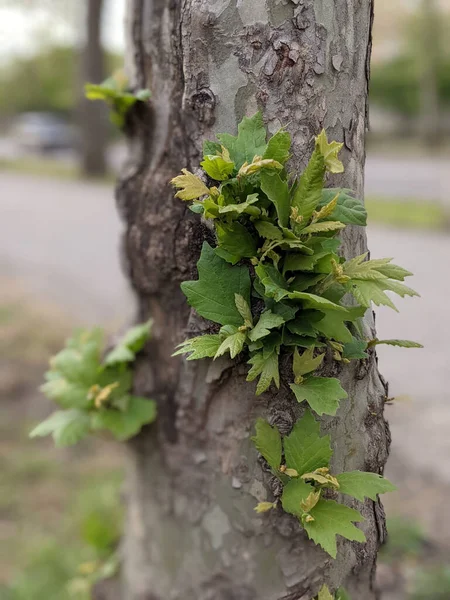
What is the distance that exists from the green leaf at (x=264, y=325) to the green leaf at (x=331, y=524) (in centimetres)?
37

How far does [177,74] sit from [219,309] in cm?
56

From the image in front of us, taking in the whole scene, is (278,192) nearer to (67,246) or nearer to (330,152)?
(330,152)

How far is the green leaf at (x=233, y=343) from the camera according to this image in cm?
106

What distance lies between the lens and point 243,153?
1112 mm

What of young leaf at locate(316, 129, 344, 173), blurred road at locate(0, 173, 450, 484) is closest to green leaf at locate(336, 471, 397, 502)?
young leaf at locate(316, 129, 344, 173)

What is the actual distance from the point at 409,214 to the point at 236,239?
8057 millimetres

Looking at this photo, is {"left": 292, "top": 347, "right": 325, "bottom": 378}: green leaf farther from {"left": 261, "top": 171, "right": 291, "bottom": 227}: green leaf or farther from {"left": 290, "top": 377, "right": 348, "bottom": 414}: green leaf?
{"left": 261, "top": 171, "right": 291, "bottom": 227}: green leaf

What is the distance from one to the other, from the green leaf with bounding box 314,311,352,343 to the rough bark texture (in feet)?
0.47

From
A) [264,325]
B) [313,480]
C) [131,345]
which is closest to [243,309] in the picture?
[264,325]

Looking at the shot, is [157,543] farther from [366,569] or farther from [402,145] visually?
[402,145]

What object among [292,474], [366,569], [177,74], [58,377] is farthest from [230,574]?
[177,74]

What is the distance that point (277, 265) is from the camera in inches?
44.5

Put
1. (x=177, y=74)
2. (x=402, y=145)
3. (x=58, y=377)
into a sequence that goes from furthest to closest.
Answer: (x=402, y=145), (x=58, y=377), (x=177, y=74)

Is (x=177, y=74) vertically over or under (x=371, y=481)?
over
